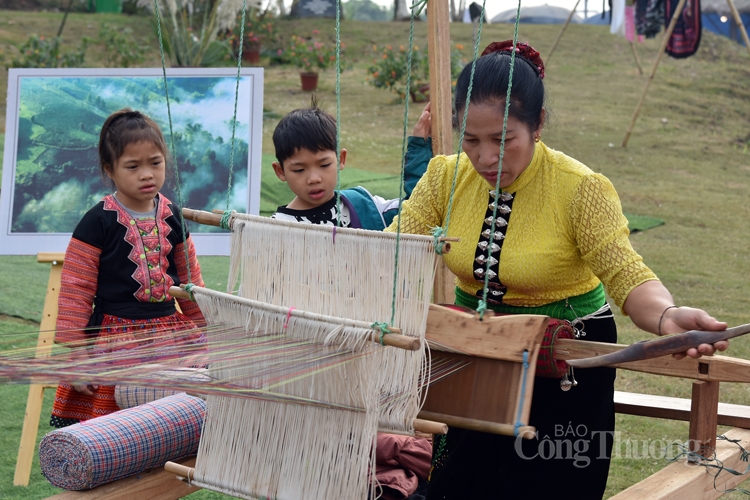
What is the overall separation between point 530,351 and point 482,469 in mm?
576

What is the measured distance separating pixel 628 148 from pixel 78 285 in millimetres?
9840

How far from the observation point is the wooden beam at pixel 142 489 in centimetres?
213

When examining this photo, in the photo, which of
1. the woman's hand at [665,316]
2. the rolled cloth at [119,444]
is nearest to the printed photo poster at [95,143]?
the rolled cloth at [119,444]

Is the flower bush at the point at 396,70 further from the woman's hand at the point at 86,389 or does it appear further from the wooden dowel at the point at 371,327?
the wooden dowel at the point at 371,327

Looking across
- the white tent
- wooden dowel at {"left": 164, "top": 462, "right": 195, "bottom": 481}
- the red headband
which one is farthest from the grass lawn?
the white tent

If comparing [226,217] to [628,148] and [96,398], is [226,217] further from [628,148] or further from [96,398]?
[628,148]

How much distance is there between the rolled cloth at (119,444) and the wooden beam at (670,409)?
1365 mm

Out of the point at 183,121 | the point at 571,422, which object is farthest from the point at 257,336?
the point at 183,121

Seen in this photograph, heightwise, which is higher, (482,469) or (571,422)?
(571,422)

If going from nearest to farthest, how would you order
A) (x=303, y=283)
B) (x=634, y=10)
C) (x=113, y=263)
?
(x=303, y=283)
(x=113, y=263)
(x=634, y=10)

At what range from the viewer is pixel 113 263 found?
2842mm

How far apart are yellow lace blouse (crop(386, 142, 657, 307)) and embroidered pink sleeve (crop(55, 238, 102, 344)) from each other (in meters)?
1.18

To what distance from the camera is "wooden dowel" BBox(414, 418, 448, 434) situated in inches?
67.3

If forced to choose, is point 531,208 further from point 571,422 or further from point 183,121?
point 183,121
